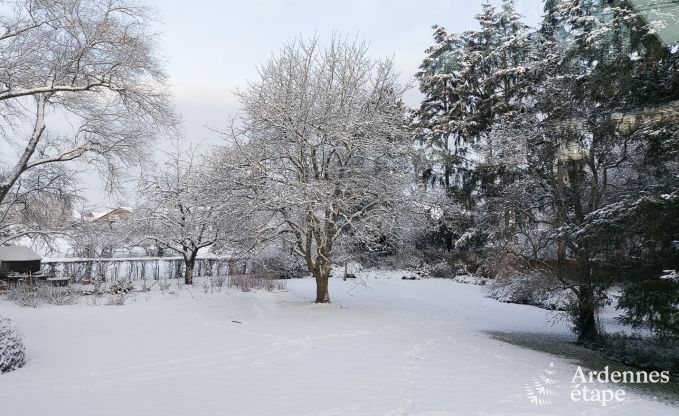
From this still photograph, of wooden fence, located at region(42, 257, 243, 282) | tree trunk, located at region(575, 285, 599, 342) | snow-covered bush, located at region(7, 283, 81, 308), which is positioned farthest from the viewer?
wooden fence, located at region(42, 257, 243, 282)

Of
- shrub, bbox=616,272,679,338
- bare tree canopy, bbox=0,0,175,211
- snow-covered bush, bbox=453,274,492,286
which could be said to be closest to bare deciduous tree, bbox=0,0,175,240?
bare tree canopy, bbox=0,0,175,211

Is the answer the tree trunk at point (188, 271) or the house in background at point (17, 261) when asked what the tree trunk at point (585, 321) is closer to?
the tree trunk at point (188, 271)

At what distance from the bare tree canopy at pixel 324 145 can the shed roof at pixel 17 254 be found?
1095cm

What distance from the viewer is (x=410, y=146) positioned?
Answer: 13.8m

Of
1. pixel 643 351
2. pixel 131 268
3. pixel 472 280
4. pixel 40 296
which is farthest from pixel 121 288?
pixel 472 280

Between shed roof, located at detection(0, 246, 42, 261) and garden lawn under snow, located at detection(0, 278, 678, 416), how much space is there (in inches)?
219

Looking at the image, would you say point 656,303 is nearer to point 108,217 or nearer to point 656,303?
point 656,303

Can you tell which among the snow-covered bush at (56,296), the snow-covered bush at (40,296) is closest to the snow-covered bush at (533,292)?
the snow-covered bush at (56,296)

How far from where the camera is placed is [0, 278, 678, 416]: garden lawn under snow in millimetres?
5266

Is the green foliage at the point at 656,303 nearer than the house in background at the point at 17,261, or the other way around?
the green foliage at the point at 656,303

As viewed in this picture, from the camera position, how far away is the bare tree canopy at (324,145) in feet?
39.3

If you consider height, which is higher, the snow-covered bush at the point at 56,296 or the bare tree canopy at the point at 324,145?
the bare tree canopy at the point at 324,145

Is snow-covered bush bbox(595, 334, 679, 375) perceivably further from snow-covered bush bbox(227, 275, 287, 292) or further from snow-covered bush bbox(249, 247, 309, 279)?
snow-covered bush bbox(249, 247, 309, 279)

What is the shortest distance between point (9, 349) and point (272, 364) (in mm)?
4057
